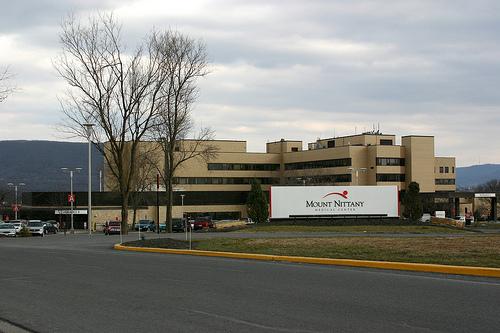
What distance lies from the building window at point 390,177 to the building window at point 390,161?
64.7 inches

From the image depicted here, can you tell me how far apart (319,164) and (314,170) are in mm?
1410

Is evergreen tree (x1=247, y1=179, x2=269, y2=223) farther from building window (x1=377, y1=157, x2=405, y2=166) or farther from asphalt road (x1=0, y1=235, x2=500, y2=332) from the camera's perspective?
asphalt road (x1=0, y1=235, x2=500, y2=332)

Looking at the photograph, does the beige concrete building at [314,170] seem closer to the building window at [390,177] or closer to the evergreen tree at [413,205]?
the building window at [390,177]

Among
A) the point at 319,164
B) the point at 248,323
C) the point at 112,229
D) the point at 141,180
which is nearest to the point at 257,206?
the point at 141,180

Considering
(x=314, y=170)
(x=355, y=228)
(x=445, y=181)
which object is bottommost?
(x=355, y=228)

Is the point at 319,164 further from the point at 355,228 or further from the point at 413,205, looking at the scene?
the point at 355,228

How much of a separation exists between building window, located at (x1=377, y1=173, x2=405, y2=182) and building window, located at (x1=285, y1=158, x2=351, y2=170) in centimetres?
542

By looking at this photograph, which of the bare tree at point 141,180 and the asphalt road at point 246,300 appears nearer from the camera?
the asphalt road at point 246,300

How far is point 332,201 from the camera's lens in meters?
59.8

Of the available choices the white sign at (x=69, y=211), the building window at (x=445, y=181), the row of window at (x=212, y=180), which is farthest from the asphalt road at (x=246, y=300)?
the building window at (x=445, y=181)

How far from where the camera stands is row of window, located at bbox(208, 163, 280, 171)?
4328 inches

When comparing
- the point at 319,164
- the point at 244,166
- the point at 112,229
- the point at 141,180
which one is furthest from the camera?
the point at 244,166

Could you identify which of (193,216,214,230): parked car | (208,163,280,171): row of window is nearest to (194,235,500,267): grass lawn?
(193,216,214,230): parked car

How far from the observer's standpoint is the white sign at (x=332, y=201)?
194 feet
